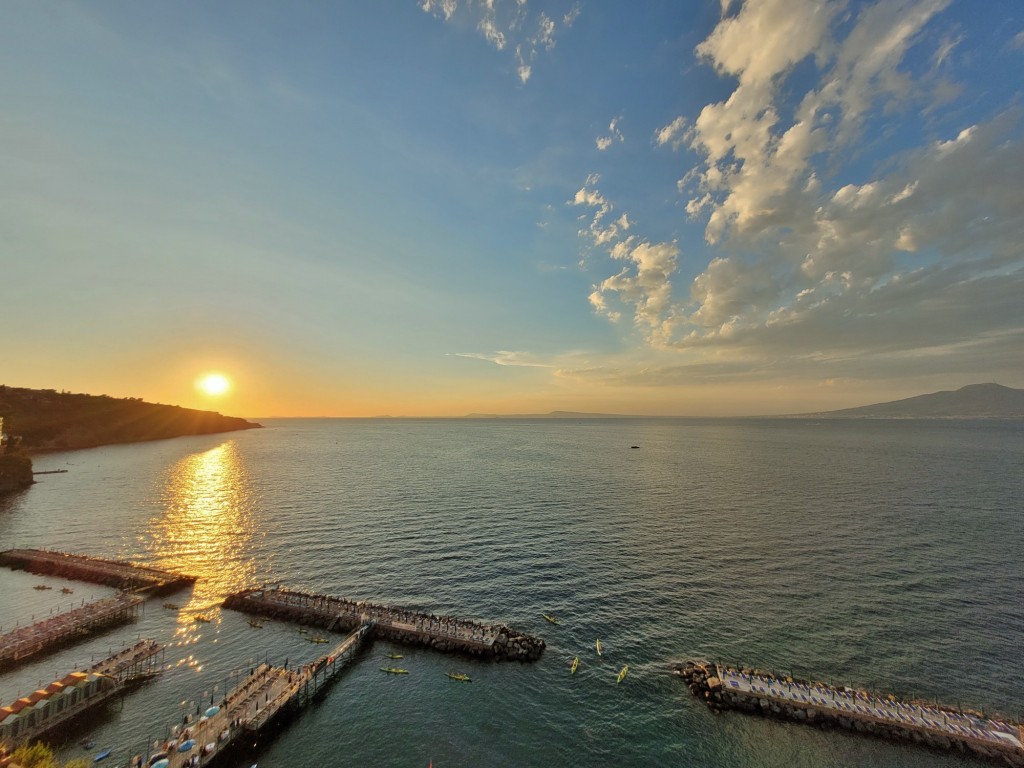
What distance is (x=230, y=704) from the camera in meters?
37.8

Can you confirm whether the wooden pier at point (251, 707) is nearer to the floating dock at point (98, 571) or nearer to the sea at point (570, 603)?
the sea at point (570, 603)

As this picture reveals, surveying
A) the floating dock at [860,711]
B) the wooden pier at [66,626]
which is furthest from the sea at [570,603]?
the wooden pier at [66,626]

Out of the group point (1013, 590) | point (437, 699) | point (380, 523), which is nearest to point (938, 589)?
point (1013, 590)

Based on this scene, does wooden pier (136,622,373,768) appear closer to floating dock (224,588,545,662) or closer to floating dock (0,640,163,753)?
floating dock (224,588,545,662)

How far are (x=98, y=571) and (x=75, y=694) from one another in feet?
123

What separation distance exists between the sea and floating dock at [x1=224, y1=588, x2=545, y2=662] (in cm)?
164

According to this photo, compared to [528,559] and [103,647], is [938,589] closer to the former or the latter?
[528,559]

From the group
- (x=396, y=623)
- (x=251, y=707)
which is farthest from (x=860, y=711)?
(x=251, y=707)

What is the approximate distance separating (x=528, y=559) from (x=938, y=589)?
2375 inches

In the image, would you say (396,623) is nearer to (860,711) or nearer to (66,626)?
(66,626)

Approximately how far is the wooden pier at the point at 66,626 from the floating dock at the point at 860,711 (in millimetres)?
68920

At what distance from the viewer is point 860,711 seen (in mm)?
37219

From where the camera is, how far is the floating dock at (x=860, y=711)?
34.5 m

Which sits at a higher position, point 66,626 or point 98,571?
point 98,571
